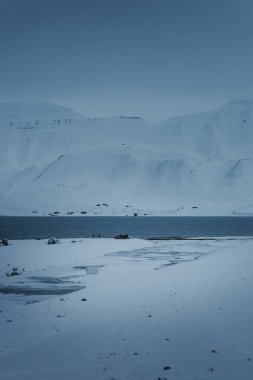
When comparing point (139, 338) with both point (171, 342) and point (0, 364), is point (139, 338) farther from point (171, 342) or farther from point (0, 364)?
point (0, 364)

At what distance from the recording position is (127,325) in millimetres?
14859

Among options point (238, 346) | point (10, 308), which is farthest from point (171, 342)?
point (10, 308)

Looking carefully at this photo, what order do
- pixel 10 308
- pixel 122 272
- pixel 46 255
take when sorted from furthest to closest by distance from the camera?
1. pixel 46 255
2. pixel 122 272
3. pixel 10 308

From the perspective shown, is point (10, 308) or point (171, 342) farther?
point (10, 308)

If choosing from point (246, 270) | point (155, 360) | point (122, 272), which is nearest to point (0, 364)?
point (155, 360)

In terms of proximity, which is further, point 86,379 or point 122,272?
point 122,272

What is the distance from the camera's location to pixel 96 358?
11.6 m

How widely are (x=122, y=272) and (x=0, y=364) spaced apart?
1782cm

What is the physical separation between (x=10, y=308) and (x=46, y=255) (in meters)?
23.0

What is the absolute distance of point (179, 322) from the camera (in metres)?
15.3

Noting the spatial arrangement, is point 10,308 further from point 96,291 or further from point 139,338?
point 139,338

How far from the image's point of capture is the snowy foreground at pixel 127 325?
1096 cm

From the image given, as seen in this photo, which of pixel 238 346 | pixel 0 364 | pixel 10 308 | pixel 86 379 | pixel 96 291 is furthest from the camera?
pixel 96 291

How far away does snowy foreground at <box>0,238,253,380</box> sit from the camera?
11.0 metres
